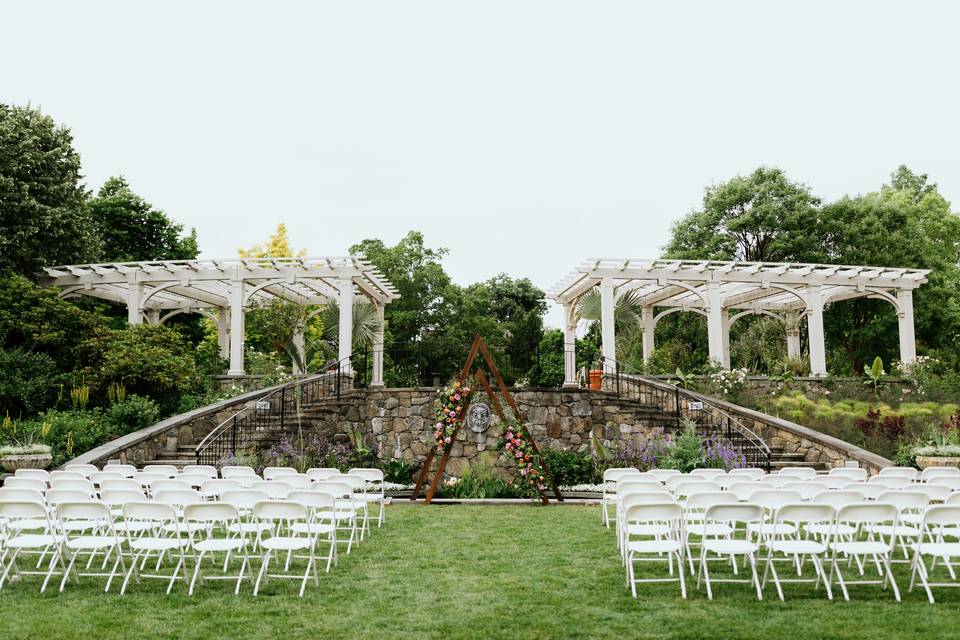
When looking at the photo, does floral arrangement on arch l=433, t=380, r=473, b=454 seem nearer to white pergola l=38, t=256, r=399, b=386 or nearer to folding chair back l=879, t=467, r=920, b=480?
folding chair back l=879, t=467, r=920, b=480

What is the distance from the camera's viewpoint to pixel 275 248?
3638cm

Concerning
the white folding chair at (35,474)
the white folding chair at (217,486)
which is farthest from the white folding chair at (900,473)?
the white folding chair at (35,474)

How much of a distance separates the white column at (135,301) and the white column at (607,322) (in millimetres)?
11118

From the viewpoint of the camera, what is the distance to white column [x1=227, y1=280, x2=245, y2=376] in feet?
63.3

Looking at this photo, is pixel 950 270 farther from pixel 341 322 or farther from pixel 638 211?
pixel 341 322

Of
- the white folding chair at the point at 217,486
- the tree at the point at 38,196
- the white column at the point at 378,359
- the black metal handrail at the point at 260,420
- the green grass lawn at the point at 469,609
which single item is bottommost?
the green grass lawn at the point at 469,609

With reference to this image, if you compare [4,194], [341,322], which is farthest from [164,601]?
[4,194]

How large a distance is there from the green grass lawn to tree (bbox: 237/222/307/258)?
99.8 ft

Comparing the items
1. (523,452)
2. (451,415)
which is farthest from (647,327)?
(451,415)

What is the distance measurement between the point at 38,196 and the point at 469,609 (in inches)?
766

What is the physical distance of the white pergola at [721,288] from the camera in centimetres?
1909

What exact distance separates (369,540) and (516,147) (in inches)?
838

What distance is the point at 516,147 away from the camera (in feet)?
92.0

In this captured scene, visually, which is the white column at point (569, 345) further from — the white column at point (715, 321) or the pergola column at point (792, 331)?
the pergola column at point (792, 331)
